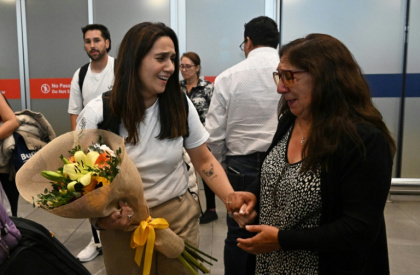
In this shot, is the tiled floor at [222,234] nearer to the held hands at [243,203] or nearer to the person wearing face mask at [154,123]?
the person wearing face mask at [154,123]

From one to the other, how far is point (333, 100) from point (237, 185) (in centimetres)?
142

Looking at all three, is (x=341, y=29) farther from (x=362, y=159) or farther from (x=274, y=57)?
(x=362, y=159)

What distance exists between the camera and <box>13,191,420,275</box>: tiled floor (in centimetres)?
326

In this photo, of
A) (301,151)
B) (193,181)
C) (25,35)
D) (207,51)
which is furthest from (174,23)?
(301,151)

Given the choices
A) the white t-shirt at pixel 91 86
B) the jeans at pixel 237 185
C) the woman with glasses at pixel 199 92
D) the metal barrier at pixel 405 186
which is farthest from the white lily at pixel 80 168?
the metal barrier at pixel 405 186

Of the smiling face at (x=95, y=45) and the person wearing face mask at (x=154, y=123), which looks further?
the smiling face at (x=95, y=45)

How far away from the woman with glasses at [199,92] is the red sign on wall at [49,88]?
7.62 ft

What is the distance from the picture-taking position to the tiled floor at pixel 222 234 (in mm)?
3256

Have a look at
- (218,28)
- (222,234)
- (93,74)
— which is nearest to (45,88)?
(218,28)

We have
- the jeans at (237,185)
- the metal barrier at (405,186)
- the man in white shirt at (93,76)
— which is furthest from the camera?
the metal barrier at (405,186)

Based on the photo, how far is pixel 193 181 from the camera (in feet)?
6.84

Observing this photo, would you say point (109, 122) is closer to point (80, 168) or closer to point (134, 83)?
point (134, 83)

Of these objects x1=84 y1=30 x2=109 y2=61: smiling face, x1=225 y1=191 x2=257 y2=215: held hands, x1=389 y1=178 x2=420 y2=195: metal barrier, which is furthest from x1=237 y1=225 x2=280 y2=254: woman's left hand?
x1=389 y1=178 x2=420 y2=195: metal barrier

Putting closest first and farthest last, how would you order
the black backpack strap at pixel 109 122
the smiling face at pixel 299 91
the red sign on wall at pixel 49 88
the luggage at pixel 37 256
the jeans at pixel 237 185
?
1. the luggage at pixel 37 256
2. the smiling face at pixel 299 91
3. the black backpack strap at pixel 109 122
4. the jeans at pixel 237 185
5. the red sign on wall at pixel 49 88
